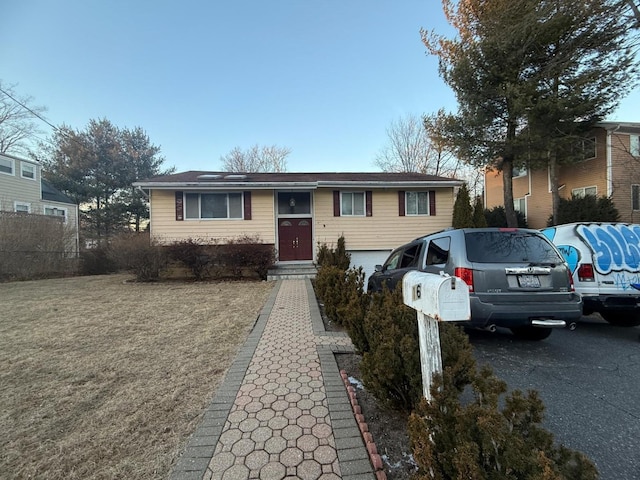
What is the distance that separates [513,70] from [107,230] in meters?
30.5

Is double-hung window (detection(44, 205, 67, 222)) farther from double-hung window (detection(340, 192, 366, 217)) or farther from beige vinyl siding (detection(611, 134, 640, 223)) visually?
beige vinyl siding (detection(611, 134, 640, 223))

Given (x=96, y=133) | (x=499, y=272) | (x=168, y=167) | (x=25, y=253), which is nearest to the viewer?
(x=499, y=272)

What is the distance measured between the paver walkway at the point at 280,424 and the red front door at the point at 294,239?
31.8 feet

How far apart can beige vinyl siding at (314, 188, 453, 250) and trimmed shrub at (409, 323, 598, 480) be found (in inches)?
487

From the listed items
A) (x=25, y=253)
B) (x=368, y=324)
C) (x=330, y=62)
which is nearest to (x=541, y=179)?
(x=330, y=62)

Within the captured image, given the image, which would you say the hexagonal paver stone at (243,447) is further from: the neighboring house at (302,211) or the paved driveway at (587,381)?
the neighboring house at (302,211)

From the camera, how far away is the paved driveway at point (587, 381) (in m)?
2.18

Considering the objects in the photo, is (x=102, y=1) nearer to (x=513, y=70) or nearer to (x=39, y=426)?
(x=39, y=426)

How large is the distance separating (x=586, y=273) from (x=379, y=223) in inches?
373

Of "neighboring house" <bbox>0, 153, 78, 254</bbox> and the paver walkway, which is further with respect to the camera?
"neighboring house" <bbox>0, 153, 78, 254</bbox>

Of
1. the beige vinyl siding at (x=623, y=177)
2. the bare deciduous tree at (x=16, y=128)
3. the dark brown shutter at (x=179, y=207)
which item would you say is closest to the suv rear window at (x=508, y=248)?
the dark brown shutter at (x=179, y=207)

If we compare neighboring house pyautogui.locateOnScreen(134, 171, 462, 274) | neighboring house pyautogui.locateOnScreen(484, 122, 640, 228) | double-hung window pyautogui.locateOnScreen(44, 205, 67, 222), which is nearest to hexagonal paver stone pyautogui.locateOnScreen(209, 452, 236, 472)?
neighboring house pyautogui.locateOnScreen(134, 171, 462, 274)

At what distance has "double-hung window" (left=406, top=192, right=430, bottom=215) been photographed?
14.4 m

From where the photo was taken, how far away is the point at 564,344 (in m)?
4.47
